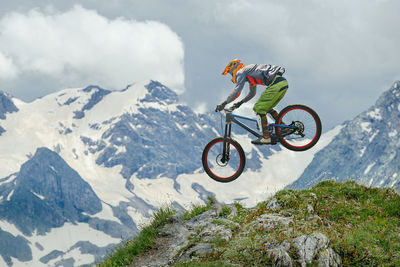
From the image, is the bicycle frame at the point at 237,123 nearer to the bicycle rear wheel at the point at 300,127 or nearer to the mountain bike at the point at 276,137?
the mountain bike at the point at 276,137

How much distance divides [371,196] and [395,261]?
6755mm

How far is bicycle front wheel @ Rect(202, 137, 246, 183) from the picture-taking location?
16.6 meters

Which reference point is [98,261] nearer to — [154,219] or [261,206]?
[154,219]

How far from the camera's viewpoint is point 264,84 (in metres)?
16.3

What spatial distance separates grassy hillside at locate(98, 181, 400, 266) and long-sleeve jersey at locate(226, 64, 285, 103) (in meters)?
5.46

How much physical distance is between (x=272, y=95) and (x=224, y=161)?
3531 mm

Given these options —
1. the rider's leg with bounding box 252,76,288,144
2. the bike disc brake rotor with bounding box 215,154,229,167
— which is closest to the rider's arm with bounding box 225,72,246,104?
the rider's leg with bounding box 252,76,288,144

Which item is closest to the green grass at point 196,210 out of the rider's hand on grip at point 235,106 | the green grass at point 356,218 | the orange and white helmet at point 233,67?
the green grass at point 356,218

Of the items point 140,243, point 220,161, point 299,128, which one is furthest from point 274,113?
point 140,243

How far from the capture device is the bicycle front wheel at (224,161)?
54.6 feet

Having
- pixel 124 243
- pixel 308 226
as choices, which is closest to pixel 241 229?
pixel 308 226

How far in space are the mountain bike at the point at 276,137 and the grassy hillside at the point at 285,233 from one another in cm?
236

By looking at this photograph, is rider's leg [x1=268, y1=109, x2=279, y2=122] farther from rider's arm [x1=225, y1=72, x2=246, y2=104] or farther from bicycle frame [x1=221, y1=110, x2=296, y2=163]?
rider's arm [x1=225, y1=72, x2=246, y2=104]

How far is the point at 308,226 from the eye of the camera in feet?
49.3
